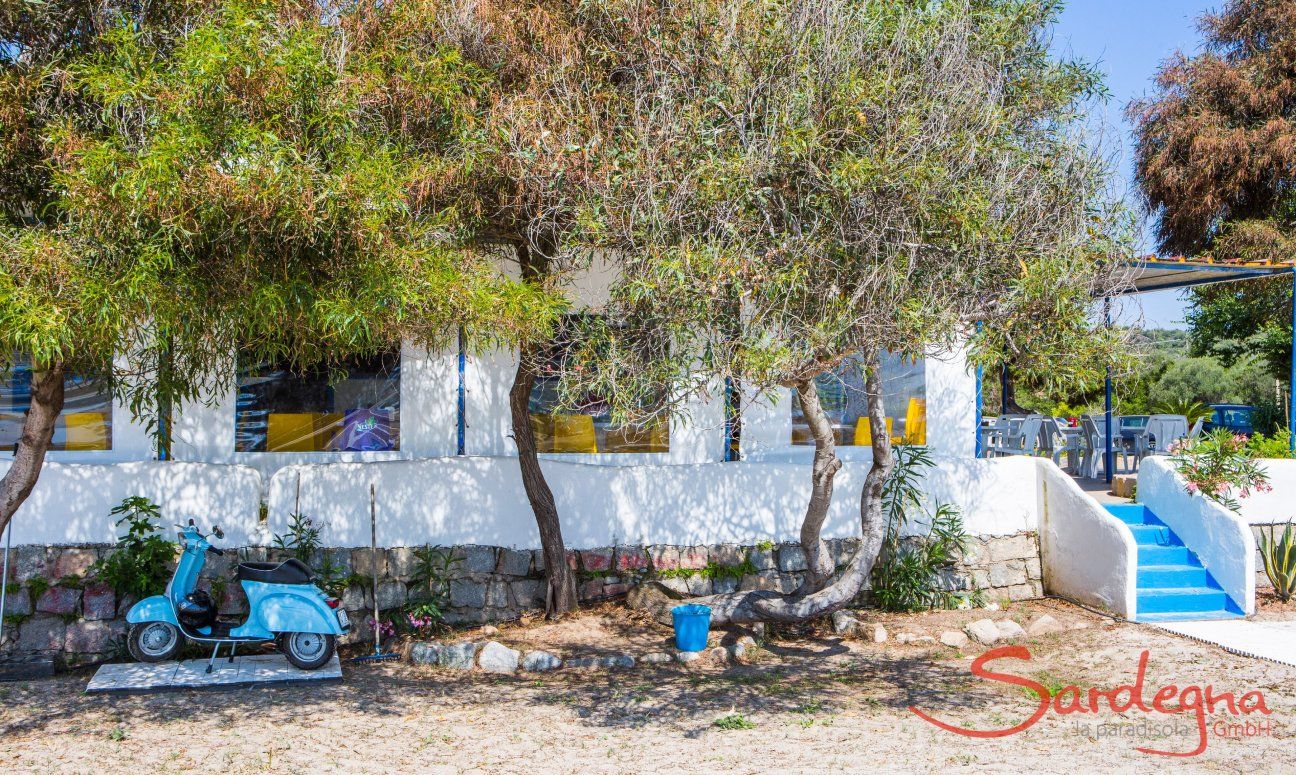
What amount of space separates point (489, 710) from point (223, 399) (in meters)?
4.81

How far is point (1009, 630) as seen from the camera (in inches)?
367

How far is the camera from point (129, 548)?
29.5ft

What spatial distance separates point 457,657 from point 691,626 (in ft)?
6.27

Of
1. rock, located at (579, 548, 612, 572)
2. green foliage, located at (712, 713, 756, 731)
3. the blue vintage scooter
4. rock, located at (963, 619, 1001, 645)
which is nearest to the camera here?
green foliage, located at (712, 713, 756, 731)

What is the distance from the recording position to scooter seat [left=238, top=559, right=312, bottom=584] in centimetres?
815

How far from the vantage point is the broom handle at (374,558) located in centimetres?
865

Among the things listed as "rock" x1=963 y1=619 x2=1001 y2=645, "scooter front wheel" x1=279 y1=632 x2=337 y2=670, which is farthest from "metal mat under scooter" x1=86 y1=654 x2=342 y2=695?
"rock" x1=963 y1=619 x2=1001 y2=645

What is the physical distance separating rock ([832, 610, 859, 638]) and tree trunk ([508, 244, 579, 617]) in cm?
239

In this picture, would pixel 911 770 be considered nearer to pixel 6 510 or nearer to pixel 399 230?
pixel 399 230

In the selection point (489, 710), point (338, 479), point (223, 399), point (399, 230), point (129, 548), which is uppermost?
point (399, 230)

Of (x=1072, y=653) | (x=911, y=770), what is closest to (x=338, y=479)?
(x=911, y=770)

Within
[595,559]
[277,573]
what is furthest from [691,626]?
[277,573]

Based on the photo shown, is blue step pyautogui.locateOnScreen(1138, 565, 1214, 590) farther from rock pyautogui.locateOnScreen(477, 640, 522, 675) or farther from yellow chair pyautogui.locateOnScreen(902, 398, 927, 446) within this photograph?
rock pyautogui.locateOnScreen(477, 640, 522, 675)

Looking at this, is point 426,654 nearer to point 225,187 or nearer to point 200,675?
point 200,675
